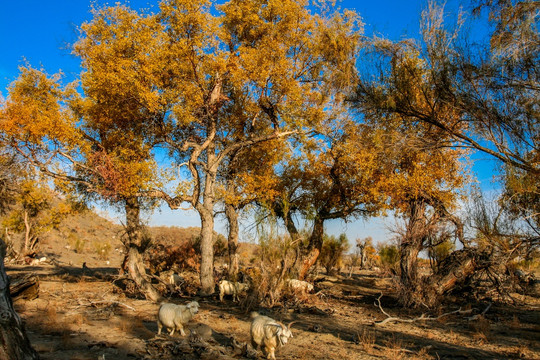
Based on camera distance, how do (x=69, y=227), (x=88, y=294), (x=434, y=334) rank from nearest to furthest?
1. (x=434, y=334)
2. (x=88, y=294)
3. (x=69, y=227)

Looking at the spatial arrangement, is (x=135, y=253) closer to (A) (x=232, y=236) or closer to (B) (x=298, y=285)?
(A) (x=232, y=236)

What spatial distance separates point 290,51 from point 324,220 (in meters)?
7.07

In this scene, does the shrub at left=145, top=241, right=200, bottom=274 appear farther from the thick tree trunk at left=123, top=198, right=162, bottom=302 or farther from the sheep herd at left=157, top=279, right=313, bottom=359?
the sheep herd at left=157, top=279, right=313, bottom=359

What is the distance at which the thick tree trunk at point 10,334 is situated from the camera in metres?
4.39

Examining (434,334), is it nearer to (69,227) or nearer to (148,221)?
(148,221)

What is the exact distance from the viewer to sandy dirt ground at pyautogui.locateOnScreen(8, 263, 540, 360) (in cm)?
644

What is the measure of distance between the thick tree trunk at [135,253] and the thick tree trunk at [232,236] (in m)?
3.64

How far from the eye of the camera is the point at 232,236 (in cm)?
1592

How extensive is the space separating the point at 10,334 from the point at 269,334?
345 centimetres

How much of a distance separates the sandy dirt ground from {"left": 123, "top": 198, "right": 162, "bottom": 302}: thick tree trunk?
1.45 ft

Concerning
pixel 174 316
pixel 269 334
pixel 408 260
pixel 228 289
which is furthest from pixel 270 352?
pixel 408 260

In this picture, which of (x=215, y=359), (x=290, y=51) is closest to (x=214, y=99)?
(x=290, y=51)

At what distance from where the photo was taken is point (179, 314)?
7367 mm

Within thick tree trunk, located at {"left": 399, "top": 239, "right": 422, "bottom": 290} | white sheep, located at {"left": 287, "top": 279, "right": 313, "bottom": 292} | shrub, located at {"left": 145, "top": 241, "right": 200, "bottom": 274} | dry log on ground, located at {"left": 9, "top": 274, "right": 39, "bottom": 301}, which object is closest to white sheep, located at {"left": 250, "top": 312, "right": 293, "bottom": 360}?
white sheep, located at {"left": 287, "top": 279, "right": 313, "bottom": 292}
